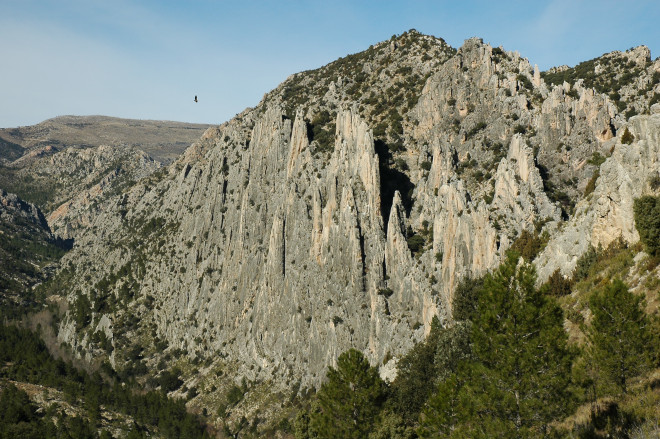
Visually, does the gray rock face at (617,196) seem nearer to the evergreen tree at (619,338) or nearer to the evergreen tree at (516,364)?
the evergreen tree at (619,338)

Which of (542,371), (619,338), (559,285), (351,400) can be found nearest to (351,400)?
(351,400)

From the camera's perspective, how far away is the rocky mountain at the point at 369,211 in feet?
249

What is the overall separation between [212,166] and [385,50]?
238 ft

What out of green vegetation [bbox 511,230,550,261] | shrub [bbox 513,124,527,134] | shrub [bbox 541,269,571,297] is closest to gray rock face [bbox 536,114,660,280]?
shrub [bbox 541,269,571,297]

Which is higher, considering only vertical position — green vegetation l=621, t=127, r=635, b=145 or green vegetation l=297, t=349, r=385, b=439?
green vegetation l=621, t=127, r=635, b=145

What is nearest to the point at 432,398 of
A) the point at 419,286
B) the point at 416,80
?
the point at 419,286

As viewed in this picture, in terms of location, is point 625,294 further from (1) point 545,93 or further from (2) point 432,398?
(1) point 545,93

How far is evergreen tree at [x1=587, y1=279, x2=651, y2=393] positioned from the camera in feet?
90.3

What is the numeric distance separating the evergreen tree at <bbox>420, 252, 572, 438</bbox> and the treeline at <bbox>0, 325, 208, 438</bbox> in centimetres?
8619

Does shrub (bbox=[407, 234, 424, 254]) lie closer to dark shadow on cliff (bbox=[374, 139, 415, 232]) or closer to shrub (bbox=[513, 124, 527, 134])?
dark shadow on cliff (bbox=[374, 139, 415, 232])

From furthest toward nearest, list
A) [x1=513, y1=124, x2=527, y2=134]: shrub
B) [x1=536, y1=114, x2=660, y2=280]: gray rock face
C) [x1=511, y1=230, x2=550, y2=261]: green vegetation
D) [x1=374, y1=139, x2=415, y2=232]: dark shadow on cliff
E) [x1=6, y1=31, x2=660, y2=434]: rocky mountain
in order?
[x1=374, y1=139, x2=415, y2=232]: dark shadow on cliff, [x1=513, y1=124, x2=527, y2=134]: shrub, [x1=6, y1=31, x2=660, y2=434]: rocky mountain, [x1=511, y1=230, x2=550, y2=261]: green vegetation, [x1=536, y1=114, x2=660, y2=280]: gray rock face

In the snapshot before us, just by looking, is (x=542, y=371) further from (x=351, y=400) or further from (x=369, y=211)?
(x=369, y=211)

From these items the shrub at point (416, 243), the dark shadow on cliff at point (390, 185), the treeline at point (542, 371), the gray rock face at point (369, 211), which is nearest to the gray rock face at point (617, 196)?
the gray rock face at point (369, 211)

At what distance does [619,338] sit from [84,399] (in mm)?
120273
